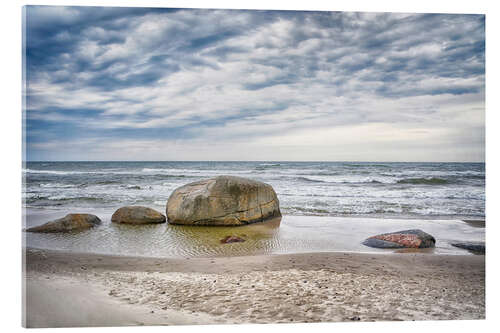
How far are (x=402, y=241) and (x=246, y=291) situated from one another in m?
3.11

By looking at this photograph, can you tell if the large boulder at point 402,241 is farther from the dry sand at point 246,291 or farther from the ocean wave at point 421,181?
the ocean wave at point 421,181

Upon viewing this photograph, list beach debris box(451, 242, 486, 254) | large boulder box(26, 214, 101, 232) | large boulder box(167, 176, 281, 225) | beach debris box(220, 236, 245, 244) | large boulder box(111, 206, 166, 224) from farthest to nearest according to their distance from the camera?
large boulder box(111, 206, 166, 224) → large boulder box(167, 176, 281, 225) → large boulder box(26, 214, 101, 232) → beach debris box(220, 236, 245, 244) → beach debris box(451, 242, 486, 254)

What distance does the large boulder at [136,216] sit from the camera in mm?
6395

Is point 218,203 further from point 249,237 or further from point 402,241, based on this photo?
point 402,241

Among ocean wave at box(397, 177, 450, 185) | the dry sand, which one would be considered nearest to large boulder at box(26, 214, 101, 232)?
the dry sand

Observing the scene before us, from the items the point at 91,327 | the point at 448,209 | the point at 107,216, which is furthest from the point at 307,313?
the point at 448,209

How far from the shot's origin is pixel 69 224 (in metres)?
5.73

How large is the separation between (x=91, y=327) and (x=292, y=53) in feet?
13.9

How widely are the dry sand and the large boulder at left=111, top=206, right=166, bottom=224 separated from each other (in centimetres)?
242

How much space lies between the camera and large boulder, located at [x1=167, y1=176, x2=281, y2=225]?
20.4ft

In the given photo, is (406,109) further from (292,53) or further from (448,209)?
→ (448,209)

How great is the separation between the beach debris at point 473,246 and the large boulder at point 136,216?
5449 millimetres

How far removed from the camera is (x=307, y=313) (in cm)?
279

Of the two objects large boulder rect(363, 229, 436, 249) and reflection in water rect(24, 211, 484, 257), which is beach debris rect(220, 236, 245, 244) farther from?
→ large boulder rect(363, 229, 436, 249)
